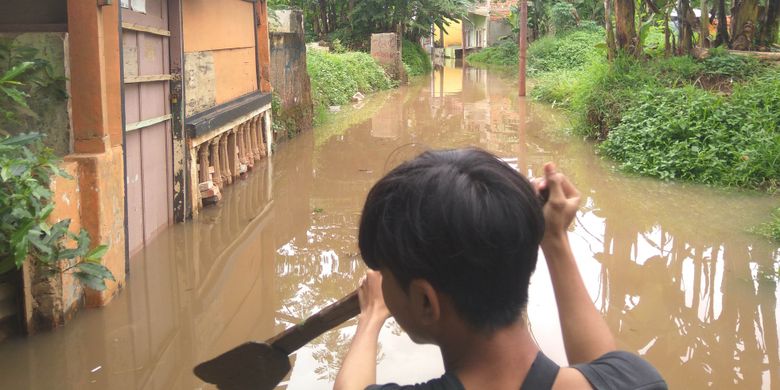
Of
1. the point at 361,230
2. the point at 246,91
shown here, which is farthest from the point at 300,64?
the point at 361,230

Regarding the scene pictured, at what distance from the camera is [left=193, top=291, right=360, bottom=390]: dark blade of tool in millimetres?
1974

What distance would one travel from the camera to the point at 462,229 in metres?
1.21

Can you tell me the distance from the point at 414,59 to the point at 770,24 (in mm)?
18431

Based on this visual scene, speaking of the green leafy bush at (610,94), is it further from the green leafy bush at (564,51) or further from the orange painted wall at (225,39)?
the green leafy bush at (564,51)

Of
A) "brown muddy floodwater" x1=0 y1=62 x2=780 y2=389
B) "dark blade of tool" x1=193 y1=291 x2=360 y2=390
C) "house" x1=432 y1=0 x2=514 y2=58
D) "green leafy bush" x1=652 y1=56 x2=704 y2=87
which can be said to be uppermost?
"house" x1=432 y1=0 x2=514 y2=58

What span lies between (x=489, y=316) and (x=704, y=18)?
11890 millimetres

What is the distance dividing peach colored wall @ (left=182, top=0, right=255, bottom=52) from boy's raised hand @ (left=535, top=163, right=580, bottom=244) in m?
6.06

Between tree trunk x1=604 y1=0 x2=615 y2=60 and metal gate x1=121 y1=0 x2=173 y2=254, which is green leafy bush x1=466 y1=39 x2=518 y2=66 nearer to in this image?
tree trunk x1=604 y1=0 x2=615 y2=60

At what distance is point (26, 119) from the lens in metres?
4.56

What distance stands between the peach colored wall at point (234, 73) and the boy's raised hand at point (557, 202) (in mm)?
7007

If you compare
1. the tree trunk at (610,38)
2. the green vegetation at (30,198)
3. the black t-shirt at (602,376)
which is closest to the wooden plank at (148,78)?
the green vegetation at (30,198)

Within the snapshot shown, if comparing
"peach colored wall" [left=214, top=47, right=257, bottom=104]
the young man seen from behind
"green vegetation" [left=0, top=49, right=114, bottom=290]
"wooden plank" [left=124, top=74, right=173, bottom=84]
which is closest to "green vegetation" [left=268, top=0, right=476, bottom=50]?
"peach colored wall" [left=214, top=47, right=257, bottom=104]

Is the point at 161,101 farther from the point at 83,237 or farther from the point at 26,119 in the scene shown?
the point at 83,237

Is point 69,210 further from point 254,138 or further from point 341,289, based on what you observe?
point 254,138
